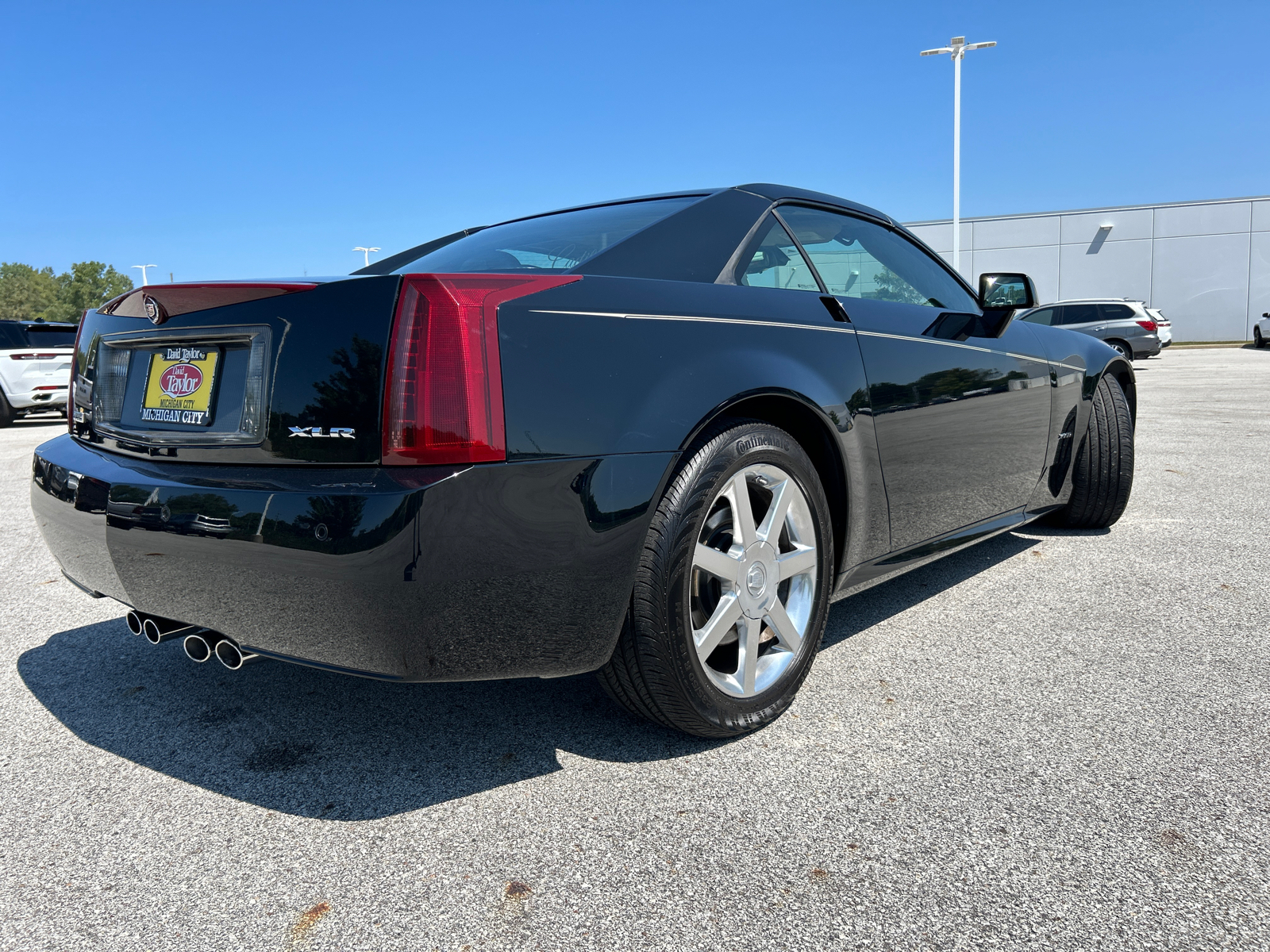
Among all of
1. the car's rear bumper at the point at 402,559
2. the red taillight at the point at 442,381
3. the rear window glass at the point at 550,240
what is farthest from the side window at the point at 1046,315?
the red taillight at the point at 442,381

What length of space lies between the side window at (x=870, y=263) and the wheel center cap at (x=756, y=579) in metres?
0.94

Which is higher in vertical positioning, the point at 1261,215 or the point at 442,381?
the point at 1261,215

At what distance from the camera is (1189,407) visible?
11.4 m

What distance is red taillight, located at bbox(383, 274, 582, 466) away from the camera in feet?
5.74

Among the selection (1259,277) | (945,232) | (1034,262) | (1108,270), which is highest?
(945,232)

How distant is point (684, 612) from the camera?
2.08 meters

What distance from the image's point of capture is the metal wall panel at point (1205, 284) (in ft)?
112

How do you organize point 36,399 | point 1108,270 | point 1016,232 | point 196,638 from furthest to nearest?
point 1016,232 < point 1108,270 < point 36,399 < point 196,638

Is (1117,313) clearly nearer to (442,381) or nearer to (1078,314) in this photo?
(1078,314)

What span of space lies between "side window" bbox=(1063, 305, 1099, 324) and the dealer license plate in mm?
23249

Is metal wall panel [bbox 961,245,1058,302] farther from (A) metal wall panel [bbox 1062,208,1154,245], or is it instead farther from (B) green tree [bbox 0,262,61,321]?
(B) green tree [bbox 0,262,61,321]

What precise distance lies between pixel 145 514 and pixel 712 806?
1.38 meters

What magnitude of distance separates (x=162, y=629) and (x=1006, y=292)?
3.10 meters

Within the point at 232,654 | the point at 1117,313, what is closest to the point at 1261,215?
the point at 1117,313
